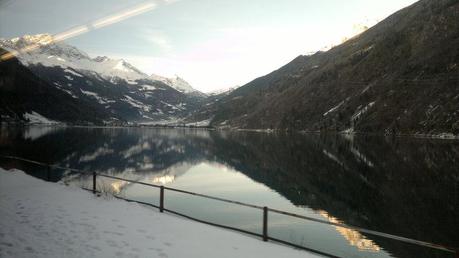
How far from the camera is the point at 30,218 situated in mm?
16812

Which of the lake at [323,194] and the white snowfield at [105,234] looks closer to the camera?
the white snowfield at [105,234]

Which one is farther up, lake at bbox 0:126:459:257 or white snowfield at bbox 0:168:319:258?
white snowfield at bbox 0:168:319:258

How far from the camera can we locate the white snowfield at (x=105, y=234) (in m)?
13.3

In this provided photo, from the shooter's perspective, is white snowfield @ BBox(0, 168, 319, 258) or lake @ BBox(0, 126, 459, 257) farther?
lake @ BBox(0, 126, 459, 257)

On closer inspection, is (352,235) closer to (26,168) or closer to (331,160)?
(26,168)

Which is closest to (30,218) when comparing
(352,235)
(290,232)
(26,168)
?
Answer: (290,232)

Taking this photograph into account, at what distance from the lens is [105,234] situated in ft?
49.7

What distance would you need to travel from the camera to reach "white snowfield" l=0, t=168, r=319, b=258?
13.3m

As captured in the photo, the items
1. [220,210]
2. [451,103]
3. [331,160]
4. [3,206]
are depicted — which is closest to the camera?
[3,206]

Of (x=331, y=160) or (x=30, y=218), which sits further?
(x=331, y=160)

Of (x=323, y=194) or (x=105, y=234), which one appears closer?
(x=105, y=234)

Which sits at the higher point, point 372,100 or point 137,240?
point 372,100

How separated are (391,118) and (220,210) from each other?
15678 cm

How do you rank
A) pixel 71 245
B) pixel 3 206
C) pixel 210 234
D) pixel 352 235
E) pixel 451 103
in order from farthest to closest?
pixel 451 103 → pixel 352 235 → pixel 3 206 → pixel 210 234 → pixel 71 245
